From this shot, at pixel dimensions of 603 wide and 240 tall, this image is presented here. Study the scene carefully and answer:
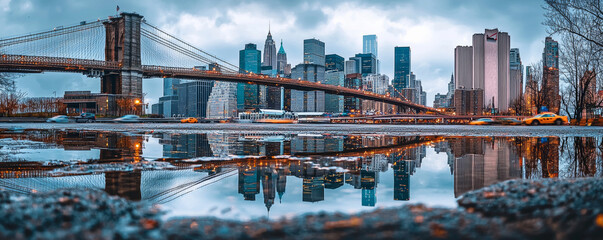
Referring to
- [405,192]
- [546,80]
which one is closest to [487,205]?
[405,192]

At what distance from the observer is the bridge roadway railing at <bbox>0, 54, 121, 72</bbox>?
38.9 meters

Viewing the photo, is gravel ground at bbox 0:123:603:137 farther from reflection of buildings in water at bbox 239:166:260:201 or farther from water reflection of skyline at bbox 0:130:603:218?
reflection of buildings in water at bbox 239:166:260:201

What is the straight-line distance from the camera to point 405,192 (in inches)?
152

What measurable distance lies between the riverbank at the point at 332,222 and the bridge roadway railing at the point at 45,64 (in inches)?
1805

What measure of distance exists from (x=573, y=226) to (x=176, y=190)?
11.0ft

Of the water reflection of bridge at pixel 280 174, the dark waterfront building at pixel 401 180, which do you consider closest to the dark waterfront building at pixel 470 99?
the water reflection of bridge at pixel 280 174

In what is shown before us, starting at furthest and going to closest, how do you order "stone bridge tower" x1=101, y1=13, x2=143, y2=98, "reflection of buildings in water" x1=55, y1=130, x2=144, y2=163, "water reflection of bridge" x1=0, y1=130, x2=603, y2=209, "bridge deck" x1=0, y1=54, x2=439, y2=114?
"stone bridge tower" x1=101, y1=13, x2=143, y2=98, "bridge deck" x1=0, y1=54, x2=439, y2=114, "reflection of buildings in water" x1=55, y1=130, x2=144, y2=163, "water reflection of bridge" x1=0, y1=130, x2=603, y2=209

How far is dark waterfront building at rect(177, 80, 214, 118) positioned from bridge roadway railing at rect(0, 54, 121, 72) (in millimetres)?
138348

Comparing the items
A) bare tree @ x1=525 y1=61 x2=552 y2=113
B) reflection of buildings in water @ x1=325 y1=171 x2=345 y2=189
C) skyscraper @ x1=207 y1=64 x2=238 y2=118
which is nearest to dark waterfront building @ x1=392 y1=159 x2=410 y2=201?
reflection of buildings in water @ x1=325 y1=171 x2=345 y2=189

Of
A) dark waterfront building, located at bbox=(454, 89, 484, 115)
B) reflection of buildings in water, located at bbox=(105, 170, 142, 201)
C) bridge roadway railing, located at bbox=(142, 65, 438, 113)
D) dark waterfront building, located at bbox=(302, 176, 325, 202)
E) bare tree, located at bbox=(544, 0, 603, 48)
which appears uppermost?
dark waterfront building, located at bbox=(454, 89, 484, 115)

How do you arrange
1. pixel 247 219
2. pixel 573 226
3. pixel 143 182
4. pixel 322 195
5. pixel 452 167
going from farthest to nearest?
pixel 452 167 → pixel 143 182 → pixel 322 195 → pixel 247 219 → pixel 573 226

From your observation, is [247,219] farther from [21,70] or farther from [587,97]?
[21,70]

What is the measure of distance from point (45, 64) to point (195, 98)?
149 meters

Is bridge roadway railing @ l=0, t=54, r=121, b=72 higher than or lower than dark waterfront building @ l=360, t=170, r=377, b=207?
higher
